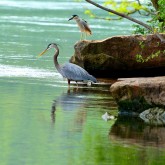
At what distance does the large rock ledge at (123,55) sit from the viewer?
22.9 m

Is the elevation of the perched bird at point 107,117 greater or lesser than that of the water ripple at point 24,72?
lesser

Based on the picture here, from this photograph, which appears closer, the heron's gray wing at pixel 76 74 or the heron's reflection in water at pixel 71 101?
the heron's reflection in water at pixel 71 101

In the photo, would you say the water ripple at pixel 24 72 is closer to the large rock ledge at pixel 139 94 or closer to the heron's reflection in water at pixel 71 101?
the heron's reflection in water at pixel 71 101

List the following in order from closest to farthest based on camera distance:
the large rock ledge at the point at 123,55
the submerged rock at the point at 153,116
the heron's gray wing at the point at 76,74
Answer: the submerged rock at the point at 153,116, the heron's gray wing at the point at 76,74, the large rock ledge at the point at 123,55

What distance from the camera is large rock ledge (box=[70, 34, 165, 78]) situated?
22.9 metres

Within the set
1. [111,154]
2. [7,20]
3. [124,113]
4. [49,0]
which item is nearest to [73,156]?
[111,154]

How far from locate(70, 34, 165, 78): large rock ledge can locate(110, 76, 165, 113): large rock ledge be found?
5687 mm

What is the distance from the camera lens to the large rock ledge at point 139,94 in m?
16.7

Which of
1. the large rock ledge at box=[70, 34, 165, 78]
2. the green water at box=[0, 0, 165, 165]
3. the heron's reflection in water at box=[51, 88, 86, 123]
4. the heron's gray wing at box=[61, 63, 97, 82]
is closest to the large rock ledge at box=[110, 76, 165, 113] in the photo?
the green water at box=[0, 0, 165, 165]

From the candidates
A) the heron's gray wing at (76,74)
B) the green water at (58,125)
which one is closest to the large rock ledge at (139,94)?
the green water at (58,125)

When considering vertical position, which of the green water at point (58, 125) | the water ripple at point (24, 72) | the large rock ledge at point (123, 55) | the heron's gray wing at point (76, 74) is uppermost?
the large rock ledge at point (123, 55)

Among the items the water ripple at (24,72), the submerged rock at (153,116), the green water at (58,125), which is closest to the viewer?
the green water at (58,125)

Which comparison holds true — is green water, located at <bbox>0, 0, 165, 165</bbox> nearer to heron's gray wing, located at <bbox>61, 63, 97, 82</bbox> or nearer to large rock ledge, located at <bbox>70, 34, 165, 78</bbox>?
heron's gray wing, located at <bbox>61, 63, 97, 82</bbox>

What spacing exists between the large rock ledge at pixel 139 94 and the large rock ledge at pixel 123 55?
18.7 feet
